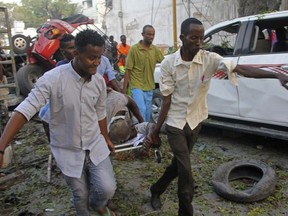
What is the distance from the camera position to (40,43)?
26.1 feet

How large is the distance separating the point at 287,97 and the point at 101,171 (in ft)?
8.50

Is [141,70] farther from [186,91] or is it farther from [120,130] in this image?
[186,91]

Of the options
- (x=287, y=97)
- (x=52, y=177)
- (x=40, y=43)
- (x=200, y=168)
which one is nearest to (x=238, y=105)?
(x=287, y=97)

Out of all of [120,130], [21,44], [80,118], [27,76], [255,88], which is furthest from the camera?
[21,44]

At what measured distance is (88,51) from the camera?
223 cm

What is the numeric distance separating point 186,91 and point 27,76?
19.0 feet

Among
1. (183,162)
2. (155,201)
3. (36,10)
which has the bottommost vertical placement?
(155,201)

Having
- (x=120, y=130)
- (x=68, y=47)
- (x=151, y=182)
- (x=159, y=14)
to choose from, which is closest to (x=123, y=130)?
(x=120, y=130)

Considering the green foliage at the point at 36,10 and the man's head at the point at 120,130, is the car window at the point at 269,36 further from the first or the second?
the green foliage at the point at 36,10

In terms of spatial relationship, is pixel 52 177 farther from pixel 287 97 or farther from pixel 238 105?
pixel 287 97

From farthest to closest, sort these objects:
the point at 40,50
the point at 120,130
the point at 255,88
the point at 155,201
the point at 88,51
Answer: the point at 40,50, the point at 255,88, the point at 120,130, the point at 155,201, the point at 88,51

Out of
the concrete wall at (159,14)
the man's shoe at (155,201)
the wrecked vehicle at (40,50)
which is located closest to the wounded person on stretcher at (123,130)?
the man's shoe at (155,201)

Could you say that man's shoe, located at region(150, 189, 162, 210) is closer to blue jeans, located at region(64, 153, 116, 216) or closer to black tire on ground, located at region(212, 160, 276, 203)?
black tire on ground, located at region(212, 160, 276, 203)

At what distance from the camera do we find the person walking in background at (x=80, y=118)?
2232mm
